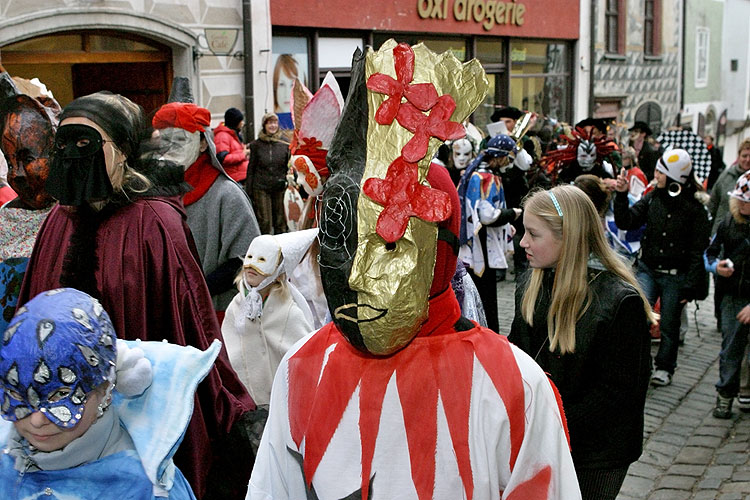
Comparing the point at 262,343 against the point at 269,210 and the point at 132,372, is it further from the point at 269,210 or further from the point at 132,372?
the point at 269,210

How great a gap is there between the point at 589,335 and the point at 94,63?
30.9 feet

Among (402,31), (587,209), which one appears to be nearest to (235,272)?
(587,209)

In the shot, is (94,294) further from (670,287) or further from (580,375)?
(670,287)

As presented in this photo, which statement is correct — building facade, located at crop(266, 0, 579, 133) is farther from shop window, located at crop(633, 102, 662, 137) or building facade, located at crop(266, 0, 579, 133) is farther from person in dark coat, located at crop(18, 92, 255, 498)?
person in dark coat, located at crop(18, 92, 255, 498)

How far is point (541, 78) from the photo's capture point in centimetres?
1969

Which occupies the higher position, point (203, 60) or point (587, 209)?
point (203, 60)

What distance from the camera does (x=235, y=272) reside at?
4.57m

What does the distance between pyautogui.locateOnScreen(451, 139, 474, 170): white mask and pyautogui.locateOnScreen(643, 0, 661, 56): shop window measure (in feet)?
53.7

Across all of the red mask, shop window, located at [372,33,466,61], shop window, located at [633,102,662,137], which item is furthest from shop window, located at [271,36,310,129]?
shop window, located at [633,102,662,137]

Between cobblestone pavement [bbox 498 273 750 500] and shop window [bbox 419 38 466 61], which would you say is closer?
cobblestone pavement [bbox 498 273 750 500]

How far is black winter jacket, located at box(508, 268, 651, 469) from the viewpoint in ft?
9.85

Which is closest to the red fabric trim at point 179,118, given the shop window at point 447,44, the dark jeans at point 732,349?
the dark jeans at point 732,349

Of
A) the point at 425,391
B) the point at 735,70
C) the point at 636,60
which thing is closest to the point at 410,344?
the point at 425,391

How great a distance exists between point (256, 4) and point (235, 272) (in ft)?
28.2
